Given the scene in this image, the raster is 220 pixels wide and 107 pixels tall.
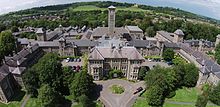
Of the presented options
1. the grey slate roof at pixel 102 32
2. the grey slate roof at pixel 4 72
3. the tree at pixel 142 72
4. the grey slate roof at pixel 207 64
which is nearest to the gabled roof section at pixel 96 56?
the tree at pixel 142 72

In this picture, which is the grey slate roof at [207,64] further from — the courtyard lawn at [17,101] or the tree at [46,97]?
Answer: the courtyard lawn at [17,101]

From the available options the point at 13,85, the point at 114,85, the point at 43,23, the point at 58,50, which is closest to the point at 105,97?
the point at 114,85

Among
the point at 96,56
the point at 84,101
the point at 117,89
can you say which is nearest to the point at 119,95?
the point at 117,89

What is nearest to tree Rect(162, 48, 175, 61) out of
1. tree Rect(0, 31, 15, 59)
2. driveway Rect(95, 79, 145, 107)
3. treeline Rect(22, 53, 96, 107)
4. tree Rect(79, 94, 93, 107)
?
driveway Rect(95, 79, 145, 107)

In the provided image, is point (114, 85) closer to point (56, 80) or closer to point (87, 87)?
point (87, 87)

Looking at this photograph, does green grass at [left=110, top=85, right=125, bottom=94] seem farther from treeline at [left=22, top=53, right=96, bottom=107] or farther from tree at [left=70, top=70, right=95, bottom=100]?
tree at [left=70, top=70, right=95, bottom=100]
